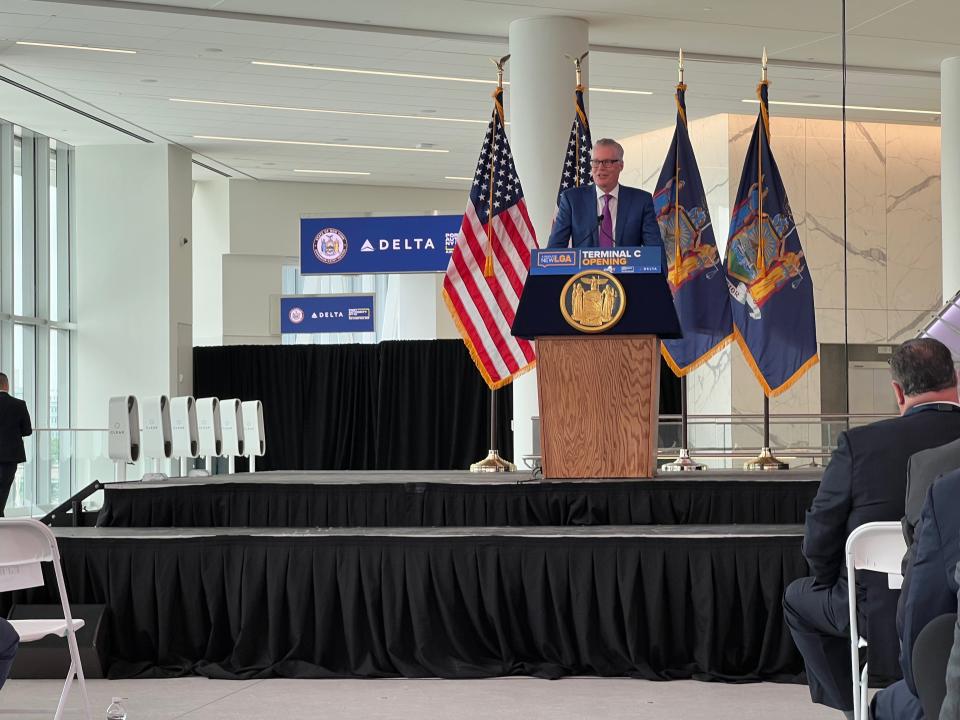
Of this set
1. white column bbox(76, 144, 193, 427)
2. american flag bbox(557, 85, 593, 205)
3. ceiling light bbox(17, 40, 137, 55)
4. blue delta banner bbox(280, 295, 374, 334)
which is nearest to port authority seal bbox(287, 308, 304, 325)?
blue delta banner bbox(280, 295, 374, 334)

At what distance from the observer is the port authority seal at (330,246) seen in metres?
12.9

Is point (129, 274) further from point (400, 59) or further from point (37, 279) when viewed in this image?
point (400, 59)

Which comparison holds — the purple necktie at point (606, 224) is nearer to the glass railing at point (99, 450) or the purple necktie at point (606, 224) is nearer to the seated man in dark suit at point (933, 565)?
the seated man in dark suit at point (933, 565)

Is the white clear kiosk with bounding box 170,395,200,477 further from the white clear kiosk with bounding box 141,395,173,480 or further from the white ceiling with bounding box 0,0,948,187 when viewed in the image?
the white ceiling with bounding box 0,0,948,187

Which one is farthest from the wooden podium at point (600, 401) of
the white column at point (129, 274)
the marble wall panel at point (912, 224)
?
the white column at point (129, 274)

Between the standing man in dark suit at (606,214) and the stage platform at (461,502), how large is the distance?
1.12 meters

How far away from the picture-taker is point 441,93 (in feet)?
43.3

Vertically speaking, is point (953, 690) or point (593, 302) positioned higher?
point (593, 302)

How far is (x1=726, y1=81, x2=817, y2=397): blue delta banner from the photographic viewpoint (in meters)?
7.46

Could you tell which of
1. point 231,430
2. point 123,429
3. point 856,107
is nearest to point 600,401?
point 123,429

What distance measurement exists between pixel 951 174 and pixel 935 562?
35.3ft

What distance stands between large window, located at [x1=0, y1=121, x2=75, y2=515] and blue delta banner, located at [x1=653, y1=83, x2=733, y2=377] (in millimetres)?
8364

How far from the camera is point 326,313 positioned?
1563 centimetres

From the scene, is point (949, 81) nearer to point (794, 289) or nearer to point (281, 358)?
point (794, 289)
